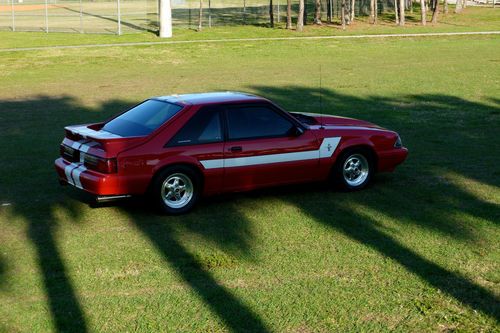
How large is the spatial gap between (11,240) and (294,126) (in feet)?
12.3

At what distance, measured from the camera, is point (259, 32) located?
4662cm

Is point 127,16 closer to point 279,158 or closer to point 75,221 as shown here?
point 279,158

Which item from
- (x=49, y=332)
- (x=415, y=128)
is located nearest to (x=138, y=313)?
(x=49, y=332)

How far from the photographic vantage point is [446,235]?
905 cm

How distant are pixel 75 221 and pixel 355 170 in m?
3.74

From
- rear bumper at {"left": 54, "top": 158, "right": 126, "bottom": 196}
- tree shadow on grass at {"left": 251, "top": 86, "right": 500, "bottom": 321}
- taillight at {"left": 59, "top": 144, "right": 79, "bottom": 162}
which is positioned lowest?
tree shadow on grass at {"left": 251, "top": 86, "right": 500, "bottom": 321}

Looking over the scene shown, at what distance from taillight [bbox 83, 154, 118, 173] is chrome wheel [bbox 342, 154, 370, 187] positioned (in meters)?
3.20

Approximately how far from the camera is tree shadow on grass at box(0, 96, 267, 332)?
6965mm

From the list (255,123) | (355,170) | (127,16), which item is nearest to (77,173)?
(255,123)

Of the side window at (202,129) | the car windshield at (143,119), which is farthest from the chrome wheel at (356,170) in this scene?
the car windshield at (143,119)

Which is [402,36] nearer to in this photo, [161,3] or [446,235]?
[161,3]

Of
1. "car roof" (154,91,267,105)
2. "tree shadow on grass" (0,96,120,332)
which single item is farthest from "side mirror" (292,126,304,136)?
"tree shadow on grass" (0,96,120,332)

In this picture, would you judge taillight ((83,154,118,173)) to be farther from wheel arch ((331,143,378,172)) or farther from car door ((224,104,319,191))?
wheel arch ((331,143,378,172))

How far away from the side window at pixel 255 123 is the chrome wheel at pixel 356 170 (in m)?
1.04
